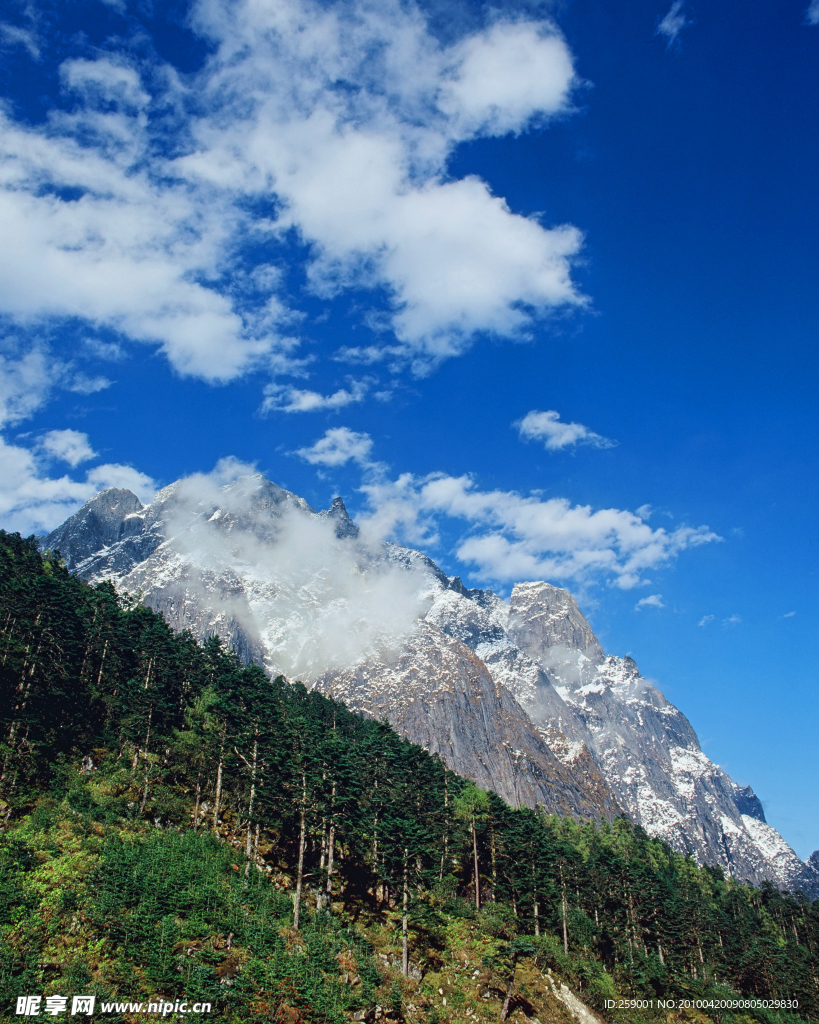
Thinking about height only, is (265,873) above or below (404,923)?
above

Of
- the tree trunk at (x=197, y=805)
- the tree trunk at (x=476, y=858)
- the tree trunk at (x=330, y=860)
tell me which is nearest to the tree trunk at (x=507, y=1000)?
the tree trunk at (x=476, y=858)

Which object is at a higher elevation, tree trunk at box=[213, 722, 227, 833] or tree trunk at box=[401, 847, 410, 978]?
tree trunk at box=[213, 722, 227, 833]

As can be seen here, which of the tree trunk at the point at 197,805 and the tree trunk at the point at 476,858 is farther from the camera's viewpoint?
the tree trunk at the point at 476,858

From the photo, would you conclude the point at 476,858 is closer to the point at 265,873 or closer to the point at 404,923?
the point at 404,923

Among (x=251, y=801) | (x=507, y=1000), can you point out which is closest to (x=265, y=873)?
(x=251, y=801)

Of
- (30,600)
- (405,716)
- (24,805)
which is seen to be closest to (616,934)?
(24,805)

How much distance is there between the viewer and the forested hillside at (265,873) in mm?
27016

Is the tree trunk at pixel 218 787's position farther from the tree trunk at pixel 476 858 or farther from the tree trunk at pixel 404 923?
the tree trunk at pixel 476 858

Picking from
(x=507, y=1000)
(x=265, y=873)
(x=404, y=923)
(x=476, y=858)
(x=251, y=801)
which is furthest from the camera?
(x=476, y=858)

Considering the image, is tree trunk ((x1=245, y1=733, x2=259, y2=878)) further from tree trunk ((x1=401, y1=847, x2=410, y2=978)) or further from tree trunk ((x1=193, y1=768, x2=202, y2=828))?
tree trunk ((x1=401, y1=847, x2=410, y2=978))

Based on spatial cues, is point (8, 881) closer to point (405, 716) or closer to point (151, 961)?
point (151, 961)

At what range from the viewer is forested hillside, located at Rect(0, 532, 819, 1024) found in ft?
88.6

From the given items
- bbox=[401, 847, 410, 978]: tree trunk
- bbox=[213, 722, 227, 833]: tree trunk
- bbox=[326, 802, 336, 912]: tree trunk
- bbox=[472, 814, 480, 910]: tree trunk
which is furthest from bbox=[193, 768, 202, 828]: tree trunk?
bbox=[472, 814, 480, 910]: tree trunk

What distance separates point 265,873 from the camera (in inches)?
1549
